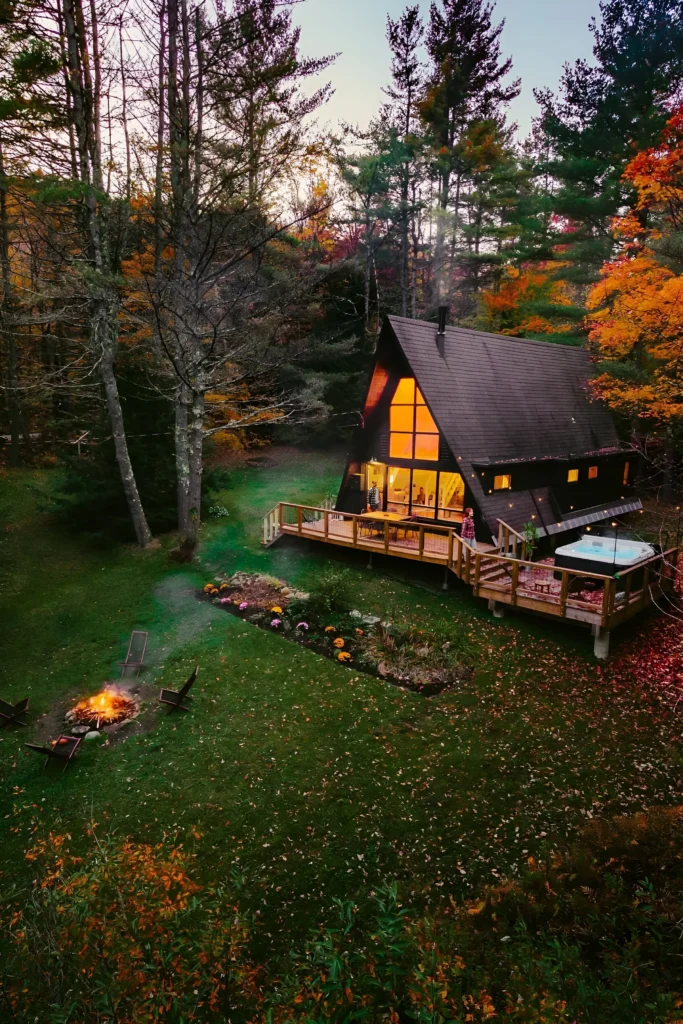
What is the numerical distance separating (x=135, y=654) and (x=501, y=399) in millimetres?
11657

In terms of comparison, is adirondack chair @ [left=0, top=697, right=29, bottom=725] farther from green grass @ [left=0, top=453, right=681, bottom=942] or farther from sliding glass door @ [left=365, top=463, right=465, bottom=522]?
sliding glass door @ [left=365, top=463, right=465, bottom=522]

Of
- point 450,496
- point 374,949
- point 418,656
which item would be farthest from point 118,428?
point 374,949

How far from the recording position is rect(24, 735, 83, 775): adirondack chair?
24.1 ft

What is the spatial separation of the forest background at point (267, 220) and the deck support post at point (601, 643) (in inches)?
343

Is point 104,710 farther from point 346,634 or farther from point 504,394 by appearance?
point 504,394

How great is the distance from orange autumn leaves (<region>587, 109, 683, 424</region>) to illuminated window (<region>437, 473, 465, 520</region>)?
6.74 metres

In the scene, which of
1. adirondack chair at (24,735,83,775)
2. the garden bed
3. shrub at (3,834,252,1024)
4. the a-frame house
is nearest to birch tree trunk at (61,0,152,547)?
the garden bed

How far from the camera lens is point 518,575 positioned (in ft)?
34.8

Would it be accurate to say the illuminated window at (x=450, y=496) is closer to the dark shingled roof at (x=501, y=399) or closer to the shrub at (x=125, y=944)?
the dark shingled roof at (x=501, y=399)

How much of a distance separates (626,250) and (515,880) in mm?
19236

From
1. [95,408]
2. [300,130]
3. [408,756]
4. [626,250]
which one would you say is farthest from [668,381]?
[95,408]

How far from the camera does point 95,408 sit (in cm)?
1695

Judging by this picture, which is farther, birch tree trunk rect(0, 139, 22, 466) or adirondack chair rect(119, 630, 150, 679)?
birch tree trunk rect(0, 139, 22, 466)

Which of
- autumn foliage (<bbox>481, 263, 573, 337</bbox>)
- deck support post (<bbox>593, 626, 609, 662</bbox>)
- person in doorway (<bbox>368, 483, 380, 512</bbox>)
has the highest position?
autumn foliage (<bbox>481, 263, 573, 337</bbox>)
